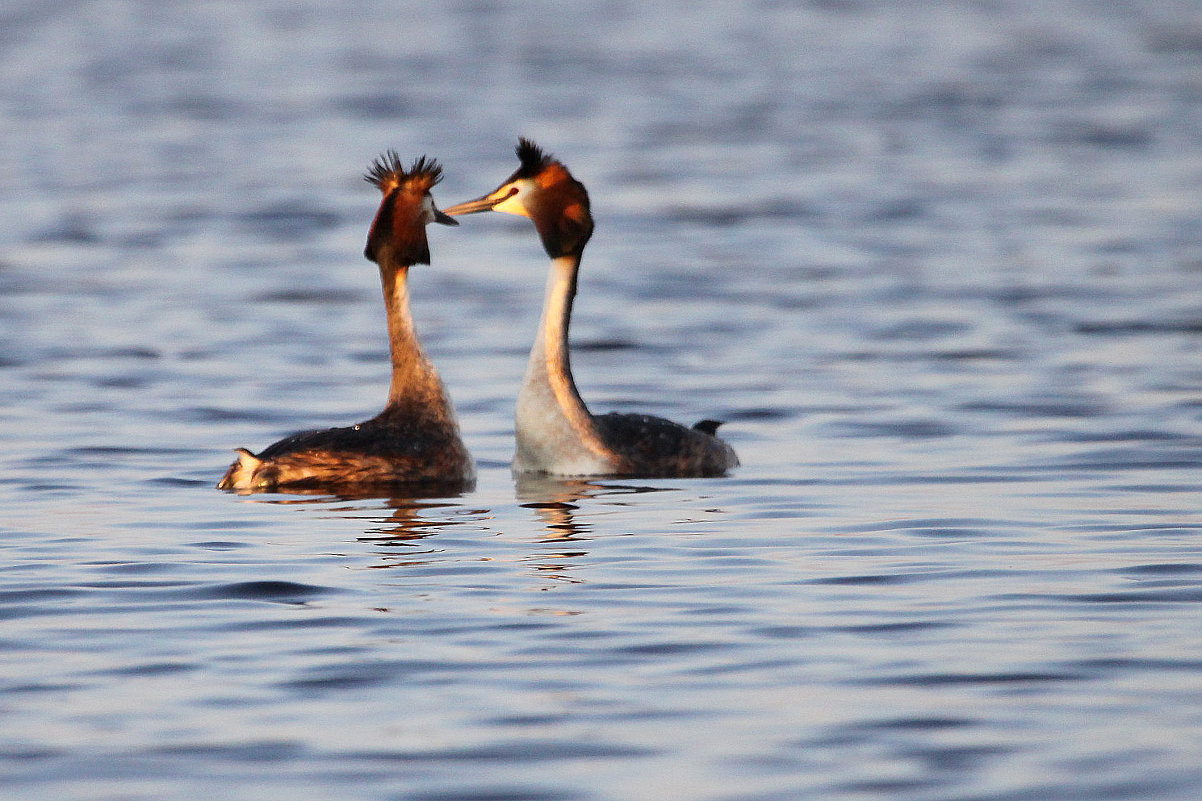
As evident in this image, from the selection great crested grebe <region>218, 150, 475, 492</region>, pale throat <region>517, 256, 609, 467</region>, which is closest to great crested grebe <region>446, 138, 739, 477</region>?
pale throat <region>517, 256, 609, 467</region>

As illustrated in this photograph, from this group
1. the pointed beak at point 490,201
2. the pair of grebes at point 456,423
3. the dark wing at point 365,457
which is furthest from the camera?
the pointed beak at point 490,201

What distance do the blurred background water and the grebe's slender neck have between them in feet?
2.48

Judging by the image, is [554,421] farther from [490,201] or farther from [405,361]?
[490,201]

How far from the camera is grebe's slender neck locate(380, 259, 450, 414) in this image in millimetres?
12266

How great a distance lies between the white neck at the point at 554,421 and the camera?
1238cm

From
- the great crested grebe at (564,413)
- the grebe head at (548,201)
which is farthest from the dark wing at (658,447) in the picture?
the grebe head at (548,201)

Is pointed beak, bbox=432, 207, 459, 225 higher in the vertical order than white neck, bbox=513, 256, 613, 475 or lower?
higher

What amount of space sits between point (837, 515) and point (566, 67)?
31414 mm

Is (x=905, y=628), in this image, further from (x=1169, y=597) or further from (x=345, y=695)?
(x=345, y=695)

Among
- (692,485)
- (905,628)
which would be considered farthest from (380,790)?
(692,485)

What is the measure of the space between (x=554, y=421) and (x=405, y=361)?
913 mm

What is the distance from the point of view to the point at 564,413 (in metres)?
12.4

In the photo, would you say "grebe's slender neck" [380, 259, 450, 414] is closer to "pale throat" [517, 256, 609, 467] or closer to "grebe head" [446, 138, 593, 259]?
"pale throat" [517, 256, 609, 467]

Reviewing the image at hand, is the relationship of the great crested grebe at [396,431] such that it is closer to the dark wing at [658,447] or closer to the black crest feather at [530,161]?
the black crest feather at [530,161]
